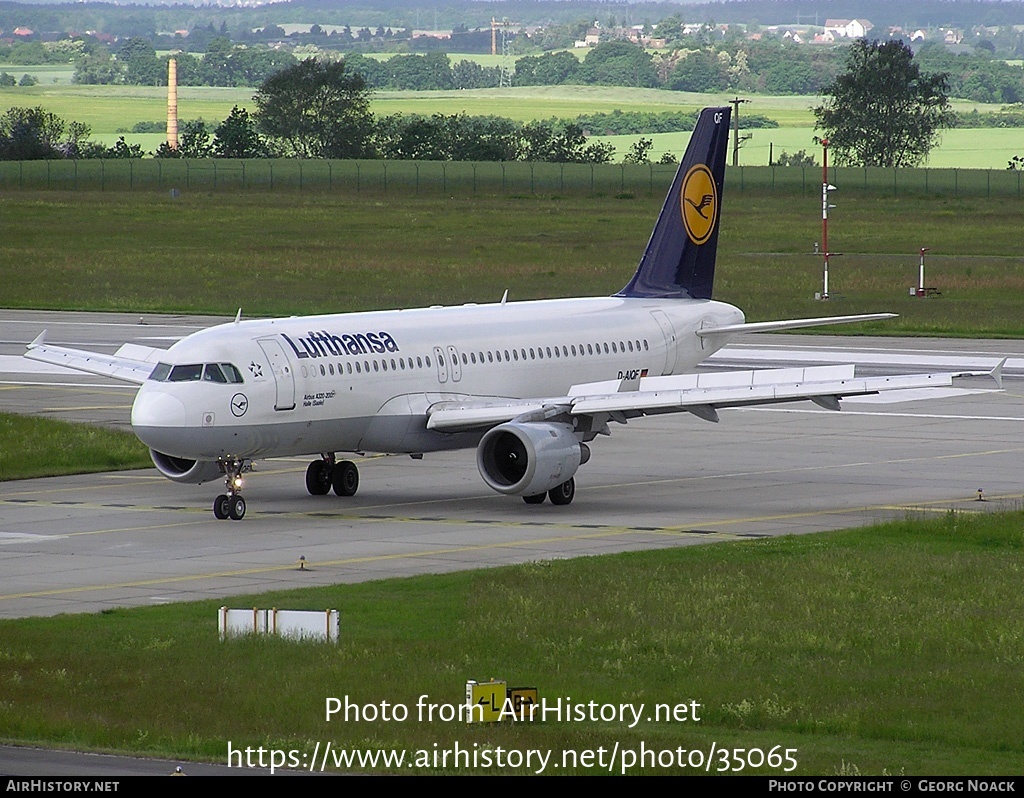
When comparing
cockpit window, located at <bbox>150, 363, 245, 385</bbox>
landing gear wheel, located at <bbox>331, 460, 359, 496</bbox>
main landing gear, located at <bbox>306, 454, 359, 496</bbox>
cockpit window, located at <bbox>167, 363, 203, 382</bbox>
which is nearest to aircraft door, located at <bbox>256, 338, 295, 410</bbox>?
cockpit window, located at <bbox>150, 363, 245, 385</bbox>

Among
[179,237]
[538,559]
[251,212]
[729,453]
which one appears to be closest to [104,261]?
[179,237]

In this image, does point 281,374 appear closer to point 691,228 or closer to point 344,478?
point 344,478

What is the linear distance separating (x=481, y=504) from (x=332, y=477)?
11.1 feet

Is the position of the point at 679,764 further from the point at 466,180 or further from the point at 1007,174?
the point at 1007,174

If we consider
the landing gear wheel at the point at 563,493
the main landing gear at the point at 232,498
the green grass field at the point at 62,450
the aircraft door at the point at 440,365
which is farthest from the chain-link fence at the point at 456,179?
the main landing gear at the point at 232,498

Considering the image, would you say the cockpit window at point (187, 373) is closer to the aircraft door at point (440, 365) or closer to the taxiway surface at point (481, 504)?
the taxiway surface at point (481, 504)

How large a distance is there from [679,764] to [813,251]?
331 feet

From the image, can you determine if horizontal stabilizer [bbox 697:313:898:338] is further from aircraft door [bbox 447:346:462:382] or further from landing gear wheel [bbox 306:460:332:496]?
landing gear wheel [bbox 306:460:332:496]

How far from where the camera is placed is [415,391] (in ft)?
135

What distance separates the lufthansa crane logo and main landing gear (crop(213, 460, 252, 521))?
1611 centimetres

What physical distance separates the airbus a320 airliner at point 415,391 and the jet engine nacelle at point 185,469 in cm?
3

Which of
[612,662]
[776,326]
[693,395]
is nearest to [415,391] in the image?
[693,395]

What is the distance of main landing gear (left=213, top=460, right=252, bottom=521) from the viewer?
1516 inches

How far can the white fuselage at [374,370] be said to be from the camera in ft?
124
